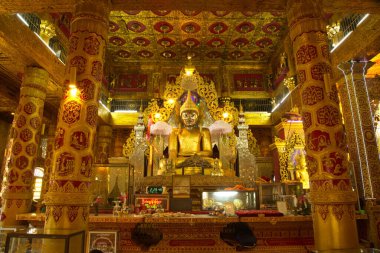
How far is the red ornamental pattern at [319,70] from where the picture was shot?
3.67 meters

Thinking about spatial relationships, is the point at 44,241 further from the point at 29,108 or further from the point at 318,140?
the point at 29,108

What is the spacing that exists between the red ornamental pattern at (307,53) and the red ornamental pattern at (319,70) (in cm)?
14

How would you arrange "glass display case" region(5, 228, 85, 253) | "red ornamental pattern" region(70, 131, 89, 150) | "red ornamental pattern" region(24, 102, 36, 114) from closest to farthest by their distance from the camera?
"glass display case" region(5, 228, 85, 253)
"red ornamental pattern" region(70, 131, 89, 150)
"red ornamental pattern" region(24, 102, 36, 114)

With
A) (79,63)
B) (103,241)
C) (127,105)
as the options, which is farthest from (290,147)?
(127,105)

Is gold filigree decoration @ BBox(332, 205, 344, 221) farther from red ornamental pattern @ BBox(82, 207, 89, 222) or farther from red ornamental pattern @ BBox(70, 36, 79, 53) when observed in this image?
red ornamental pattern @ BBox(70, 36, 79, 53)

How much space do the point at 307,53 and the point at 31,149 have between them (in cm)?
661

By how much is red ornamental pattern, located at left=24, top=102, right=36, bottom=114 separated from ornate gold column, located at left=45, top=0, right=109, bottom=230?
3.79 metres

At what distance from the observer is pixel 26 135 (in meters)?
6.63

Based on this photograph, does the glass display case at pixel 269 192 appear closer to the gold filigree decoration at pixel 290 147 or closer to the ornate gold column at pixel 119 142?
the gold filigree decoration at pixel 290 147

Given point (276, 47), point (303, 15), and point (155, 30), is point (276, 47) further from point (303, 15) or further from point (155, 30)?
point (303, 15)

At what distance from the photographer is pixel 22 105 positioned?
6699 mm

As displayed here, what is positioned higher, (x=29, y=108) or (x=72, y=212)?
(x=29, y=108)

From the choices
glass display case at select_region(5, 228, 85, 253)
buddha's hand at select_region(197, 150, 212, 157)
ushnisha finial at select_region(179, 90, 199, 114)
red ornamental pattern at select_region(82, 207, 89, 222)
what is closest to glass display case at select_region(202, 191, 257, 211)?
red ornamental pattern at select_region(82, 207, 89, 222)

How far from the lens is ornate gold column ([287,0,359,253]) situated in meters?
3.23
